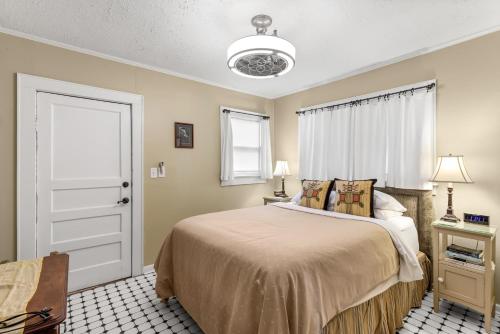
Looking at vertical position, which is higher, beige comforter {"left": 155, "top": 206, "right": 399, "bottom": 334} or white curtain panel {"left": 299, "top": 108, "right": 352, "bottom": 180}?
white curtain panel {"left": 299, "top": 108, "right": 352, "bottom": 180}

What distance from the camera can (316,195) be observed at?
2.90 m

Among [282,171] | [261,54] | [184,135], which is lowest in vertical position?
[282,171]

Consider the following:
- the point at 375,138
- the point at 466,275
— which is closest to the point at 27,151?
the point at 375,138

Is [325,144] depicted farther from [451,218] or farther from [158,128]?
[158,128]

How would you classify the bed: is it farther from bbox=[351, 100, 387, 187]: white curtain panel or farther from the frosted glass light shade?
the frosted glass light shade

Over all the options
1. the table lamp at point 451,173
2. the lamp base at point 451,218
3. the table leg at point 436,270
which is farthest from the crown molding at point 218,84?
the table leg at point 436,270

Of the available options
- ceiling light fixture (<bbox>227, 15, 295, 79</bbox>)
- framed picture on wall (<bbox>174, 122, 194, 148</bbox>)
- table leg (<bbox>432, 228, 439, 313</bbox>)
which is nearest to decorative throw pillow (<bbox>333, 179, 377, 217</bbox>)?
table leg (<bbox>432, 228, 439, 313</bbox>)

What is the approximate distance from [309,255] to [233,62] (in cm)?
154

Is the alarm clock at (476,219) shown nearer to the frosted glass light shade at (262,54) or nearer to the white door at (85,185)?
the frosted glass light shade at (262,54)

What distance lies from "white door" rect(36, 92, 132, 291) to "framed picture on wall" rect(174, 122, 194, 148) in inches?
22.5

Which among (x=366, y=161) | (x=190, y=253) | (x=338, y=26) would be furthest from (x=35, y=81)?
(x=366, y=161)

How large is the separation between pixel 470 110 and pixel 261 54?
205cm

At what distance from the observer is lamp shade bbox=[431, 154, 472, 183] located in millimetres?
2156

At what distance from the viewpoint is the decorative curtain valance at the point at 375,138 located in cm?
261
